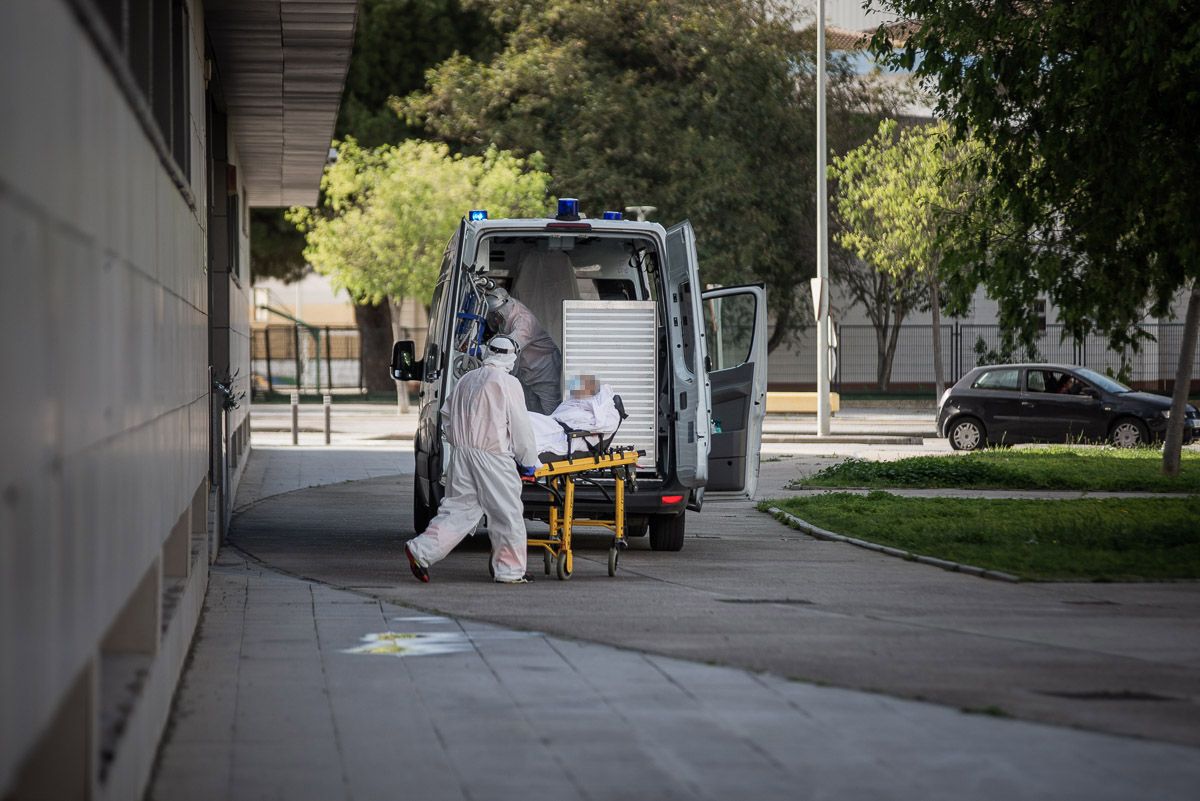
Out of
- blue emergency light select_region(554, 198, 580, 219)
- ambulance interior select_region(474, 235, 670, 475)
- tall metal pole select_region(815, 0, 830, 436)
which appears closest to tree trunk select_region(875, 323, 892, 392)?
tall metal pole select_region(815, 0, 830, 436)

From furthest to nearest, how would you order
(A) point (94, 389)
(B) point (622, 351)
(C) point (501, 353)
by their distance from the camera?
(B) point (622, 351) → (C) point (501, 353) → (A) point (94, 389)

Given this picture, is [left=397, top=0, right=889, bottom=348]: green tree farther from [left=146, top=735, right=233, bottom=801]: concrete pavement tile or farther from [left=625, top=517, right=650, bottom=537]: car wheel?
[left=146, top=735, right=233, bottom=801]: concrete pavement tile

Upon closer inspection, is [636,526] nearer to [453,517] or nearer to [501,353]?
[501,353]

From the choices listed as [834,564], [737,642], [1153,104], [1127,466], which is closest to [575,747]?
[737,642]

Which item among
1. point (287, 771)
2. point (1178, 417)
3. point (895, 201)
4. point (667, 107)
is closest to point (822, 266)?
point (895, 201)

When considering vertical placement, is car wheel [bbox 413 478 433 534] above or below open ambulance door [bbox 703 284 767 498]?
below

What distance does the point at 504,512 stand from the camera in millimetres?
11867

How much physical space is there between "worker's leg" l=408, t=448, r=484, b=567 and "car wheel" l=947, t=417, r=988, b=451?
18.4 meters

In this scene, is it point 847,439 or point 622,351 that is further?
point 847,439

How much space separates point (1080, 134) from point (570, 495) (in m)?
5.26

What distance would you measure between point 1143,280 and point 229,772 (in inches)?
435

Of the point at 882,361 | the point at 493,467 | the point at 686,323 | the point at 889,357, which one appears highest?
the point at 686,323

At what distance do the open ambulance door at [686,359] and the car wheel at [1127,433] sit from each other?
652 inches

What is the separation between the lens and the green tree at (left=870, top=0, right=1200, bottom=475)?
13.6 meters
